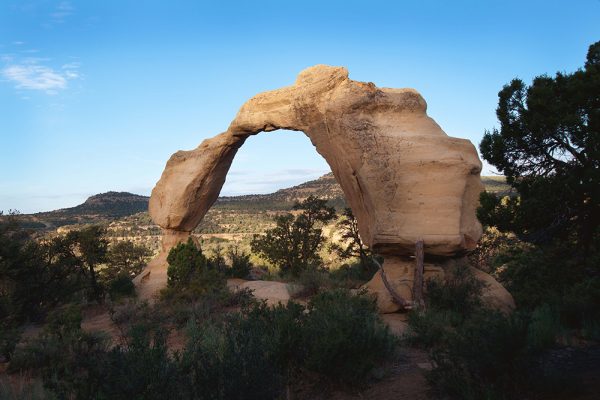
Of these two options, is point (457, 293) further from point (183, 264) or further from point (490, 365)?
point (183, 264)

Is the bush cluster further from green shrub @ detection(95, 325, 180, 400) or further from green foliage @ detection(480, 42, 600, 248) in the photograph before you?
green foliage @ detection(480, 42, 600, 248)

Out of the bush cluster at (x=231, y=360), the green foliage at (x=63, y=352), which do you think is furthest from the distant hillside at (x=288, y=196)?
the bush cluster at (x=231, y=360)

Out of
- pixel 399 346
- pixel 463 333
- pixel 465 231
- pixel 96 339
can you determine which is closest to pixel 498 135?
pixel 465 231

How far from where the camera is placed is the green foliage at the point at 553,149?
8508 millimetres

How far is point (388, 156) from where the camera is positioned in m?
11.1

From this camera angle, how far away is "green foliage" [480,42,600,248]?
8508 mm

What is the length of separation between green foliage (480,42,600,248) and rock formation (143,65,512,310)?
1.08 metres

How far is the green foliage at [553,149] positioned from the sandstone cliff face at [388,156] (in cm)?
109

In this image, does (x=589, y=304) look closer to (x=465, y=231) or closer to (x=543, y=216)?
(x=543, y=216)

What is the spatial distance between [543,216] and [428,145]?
2.95 meters

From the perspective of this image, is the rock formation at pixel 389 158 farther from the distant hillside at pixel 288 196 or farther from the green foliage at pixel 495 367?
the distant hillside at pixel 288 196

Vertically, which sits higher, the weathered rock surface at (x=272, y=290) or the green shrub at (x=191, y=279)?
the green shrub at (x=191, y=279)

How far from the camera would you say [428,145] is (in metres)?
10.9

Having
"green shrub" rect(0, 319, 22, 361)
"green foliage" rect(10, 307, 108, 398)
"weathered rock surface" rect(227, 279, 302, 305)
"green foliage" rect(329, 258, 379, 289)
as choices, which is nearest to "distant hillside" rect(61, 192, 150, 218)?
"green foliage" rect(329, 258, 379, 289)
